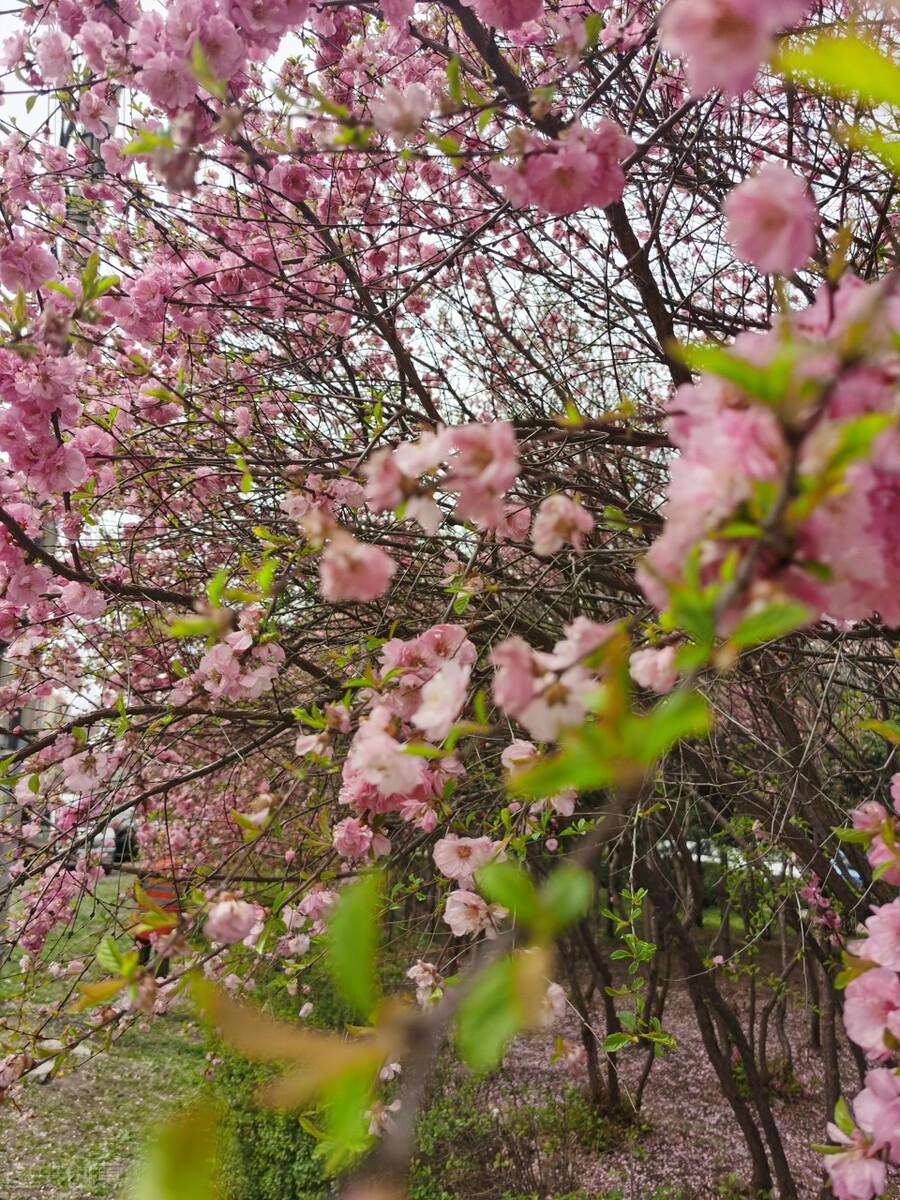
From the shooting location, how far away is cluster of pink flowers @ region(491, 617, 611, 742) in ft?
2.34

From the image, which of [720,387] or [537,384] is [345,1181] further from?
[720,387]

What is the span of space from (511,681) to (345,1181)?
449 cm

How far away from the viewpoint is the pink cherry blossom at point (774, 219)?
74cm

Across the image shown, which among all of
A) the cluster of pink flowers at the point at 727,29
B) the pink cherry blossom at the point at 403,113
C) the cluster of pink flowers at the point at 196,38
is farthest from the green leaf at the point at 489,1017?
the cluster of pink flowers at the point at 196,38

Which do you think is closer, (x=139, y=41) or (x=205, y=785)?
(x=139, y=41)

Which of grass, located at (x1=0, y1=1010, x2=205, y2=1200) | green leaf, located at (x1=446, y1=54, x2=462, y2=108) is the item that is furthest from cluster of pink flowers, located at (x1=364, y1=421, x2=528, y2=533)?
grass, located at (x1=0, y1=1010, x2=205, y2=1200)

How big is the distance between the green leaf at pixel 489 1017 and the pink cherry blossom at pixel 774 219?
2.16 ft

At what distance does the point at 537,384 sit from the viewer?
457 centimetres

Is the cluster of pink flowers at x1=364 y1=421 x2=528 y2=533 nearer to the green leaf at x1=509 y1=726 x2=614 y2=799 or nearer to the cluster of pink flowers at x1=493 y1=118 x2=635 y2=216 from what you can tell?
the green leaf at x1=509 y1=726 x2=614 y2=799

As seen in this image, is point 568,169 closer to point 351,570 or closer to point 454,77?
point 454,77

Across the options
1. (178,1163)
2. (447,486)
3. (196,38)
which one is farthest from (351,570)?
(196,38)

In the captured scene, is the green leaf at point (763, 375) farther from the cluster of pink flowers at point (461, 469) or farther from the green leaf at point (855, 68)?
the cluster of pink flowers at point (461, 469)

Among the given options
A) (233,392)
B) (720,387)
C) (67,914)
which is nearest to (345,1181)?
(67,914)

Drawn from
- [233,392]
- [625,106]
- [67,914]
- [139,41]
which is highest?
[625,106]
